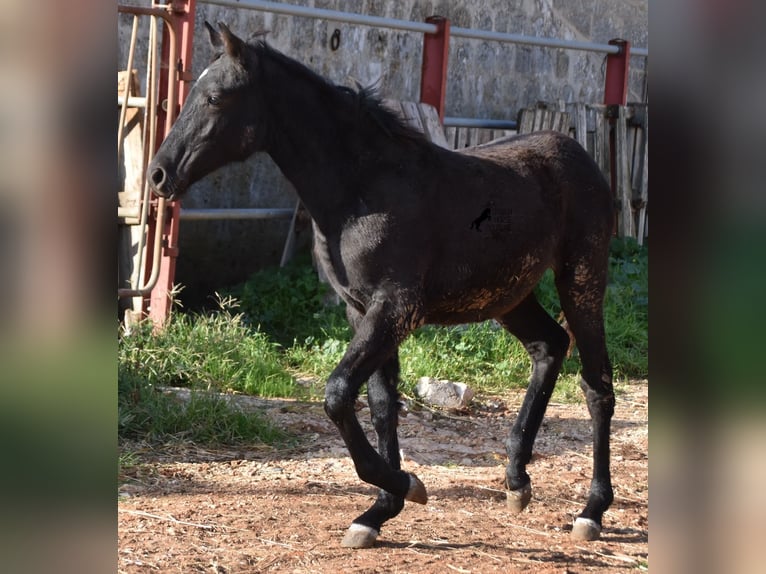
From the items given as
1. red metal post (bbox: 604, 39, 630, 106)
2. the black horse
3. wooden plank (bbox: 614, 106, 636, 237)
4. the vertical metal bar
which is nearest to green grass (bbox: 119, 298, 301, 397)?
the vertical metal bar

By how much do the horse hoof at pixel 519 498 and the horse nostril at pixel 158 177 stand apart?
92.5 inches

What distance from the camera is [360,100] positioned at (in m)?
4.12

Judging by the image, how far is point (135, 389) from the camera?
5.83 m

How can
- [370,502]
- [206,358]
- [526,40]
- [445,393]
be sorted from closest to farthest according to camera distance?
[370,502], [206,358], [445,393], [526,40]

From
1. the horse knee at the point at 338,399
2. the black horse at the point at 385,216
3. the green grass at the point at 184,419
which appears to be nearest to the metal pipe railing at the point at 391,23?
the green grass at the point at 184,419

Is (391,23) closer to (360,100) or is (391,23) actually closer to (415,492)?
(360,100)

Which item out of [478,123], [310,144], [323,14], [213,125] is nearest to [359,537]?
[310,144]

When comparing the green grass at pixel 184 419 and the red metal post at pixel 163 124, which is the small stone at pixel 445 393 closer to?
the green grass at pixel 184 419

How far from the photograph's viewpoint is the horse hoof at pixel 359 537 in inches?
162

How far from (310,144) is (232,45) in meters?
0.53

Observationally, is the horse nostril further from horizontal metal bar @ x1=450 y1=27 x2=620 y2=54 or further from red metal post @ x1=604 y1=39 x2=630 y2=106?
red metal post @ x1=604 y1=39 x2=630 y2=106

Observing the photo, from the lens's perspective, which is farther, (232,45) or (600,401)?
(600,401)
